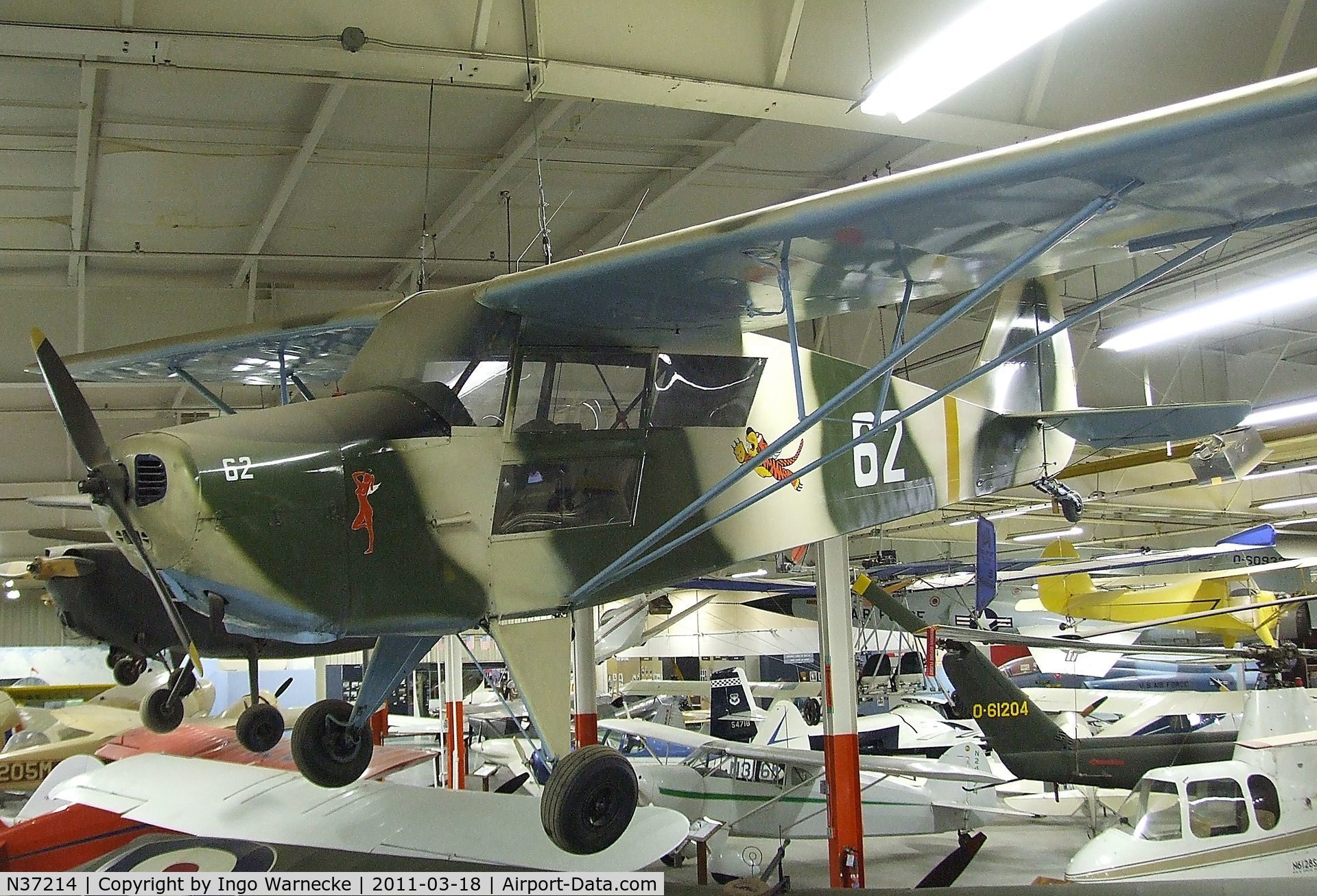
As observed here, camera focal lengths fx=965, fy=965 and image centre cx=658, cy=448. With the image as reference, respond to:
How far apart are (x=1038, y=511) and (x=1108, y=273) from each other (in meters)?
7.10

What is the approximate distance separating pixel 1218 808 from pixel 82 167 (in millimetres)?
9421

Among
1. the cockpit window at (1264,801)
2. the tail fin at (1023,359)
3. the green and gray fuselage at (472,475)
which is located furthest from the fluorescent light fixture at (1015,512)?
the green and gray fuselage at (472,475)

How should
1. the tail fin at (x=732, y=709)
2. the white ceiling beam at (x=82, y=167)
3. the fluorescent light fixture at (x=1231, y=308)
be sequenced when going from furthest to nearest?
the tail fin at (x=732, y=709), the fluorescent light fixture at (x=1231, y=308), the white ceiling beam at (x=82, y=167)

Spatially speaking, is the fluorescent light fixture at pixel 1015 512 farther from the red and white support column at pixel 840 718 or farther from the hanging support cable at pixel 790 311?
the hanging support cable at pixel 790 311

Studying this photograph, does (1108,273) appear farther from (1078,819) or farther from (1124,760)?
(1078,819)

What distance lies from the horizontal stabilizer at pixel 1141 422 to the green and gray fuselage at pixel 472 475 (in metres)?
1.64

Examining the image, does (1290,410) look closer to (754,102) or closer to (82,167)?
(754,102)

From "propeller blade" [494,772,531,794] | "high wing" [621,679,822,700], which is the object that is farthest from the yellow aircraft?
"propeller blade" [494,772,531,794]

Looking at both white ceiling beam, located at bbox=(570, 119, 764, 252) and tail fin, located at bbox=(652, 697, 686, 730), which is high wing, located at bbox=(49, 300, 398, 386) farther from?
tail fin, located at bbox=(652, 697, 686, 730)

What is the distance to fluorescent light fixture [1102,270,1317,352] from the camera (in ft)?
20.9

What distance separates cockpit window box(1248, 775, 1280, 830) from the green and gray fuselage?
4755 mm

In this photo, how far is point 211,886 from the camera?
3777mm

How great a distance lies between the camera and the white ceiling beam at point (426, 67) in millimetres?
4500

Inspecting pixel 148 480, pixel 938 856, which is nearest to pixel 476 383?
pixel 148 480
